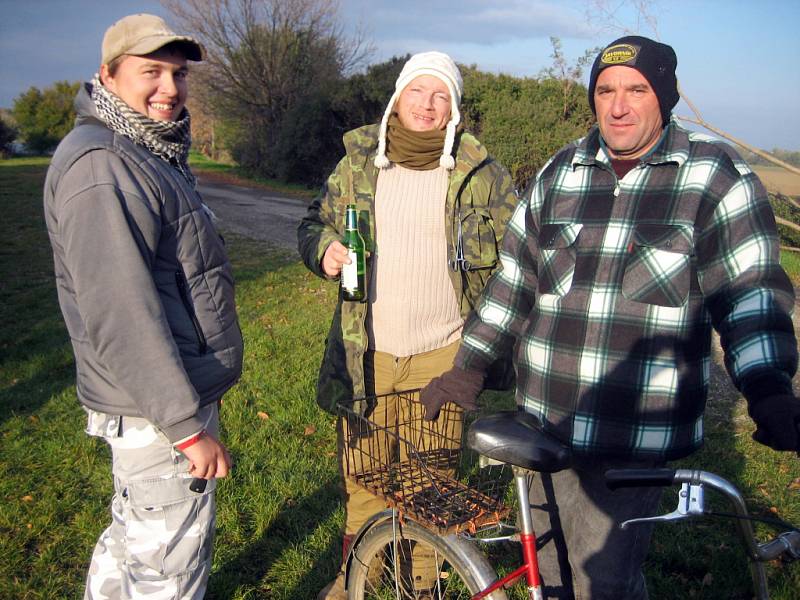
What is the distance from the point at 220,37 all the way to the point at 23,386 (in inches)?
1027

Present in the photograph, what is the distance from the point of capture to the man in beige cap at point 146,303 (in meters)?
2.02

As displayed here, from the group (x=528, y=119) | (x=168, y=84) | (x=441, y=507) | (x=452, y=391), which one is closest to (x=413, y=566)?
(x=441, y=507)

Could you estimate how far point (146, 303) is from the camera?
6.67 ft

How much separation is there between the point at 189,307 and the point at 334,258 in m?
0.96

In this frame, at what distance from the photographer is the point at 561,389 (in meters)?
2.43

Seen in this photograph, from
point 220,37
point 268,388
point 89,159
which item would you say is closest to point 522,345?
point 89,159

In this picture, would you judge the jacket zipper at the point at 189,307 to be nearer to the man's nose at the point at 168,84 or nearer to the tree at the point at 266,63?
the man's nose at the point at 168,84

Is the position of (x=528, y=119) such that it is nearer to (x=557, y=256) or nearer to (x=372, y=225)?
(x=372, y=225)

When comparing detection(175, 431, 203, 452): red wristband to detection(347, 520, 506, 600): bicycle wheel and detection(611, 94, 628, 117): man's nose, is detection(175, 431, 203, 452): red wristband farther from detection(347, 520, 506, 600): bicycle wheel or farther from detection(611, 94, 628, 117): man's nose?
detection(611, 94, 628, 117): man's nose

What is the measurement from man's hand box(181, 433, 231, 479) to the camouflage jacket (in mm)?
955

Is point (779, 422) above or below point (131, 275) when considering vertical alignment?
below

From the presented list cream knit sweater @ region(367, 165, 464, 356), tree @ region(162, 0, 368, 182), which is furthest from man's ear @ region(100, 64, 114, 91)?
tree @ region(162, 0, 368, 182)

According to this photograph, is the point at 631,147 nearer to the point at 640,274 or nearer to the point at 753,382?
the point at 640,274

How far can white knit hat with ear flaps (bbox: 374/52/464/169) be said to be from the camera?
124 inches
